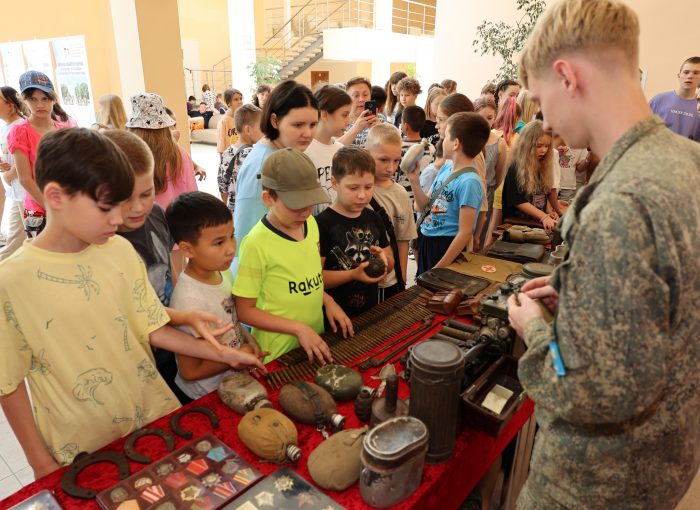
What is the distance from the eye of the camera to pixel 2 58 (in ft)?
24.2

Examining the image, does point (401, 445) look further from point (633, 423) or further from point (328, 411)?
point (633, 423)

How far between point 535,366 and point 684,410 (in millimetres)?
392

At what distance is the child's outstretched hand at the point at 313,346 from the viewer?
1.93m

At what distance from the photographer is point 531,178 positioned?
3973mm

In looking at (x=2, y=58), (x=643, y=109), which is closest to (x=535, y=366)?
(x=643, y=109)

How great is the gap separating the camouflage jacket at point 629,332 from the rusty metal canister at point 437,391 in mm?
263

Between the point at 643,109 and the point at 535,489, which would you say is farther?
the point at 535,489

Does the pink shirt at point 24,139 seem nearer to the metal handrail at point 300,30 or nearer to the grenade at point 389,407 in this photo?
the grenade at point 389,407

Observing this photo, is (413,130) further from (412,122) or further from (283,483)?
(283,483)

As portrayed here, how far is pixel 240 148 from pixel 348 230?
2118 millimetres

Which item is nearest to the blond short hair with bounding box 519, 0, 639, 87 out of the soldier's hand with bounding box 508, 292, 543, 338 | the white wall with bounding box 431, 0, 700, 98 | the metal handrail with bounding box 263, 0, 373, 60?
the soldier's hand with bounding box 508, 292, 543, 338

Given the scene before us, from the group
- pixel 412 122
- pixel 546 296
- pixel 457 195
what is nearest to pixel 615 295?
pixel 546 296

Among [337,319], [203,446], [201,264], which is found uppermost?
[201,264]

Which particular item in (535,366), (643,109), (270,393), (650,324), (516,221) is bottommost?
(516,221)
